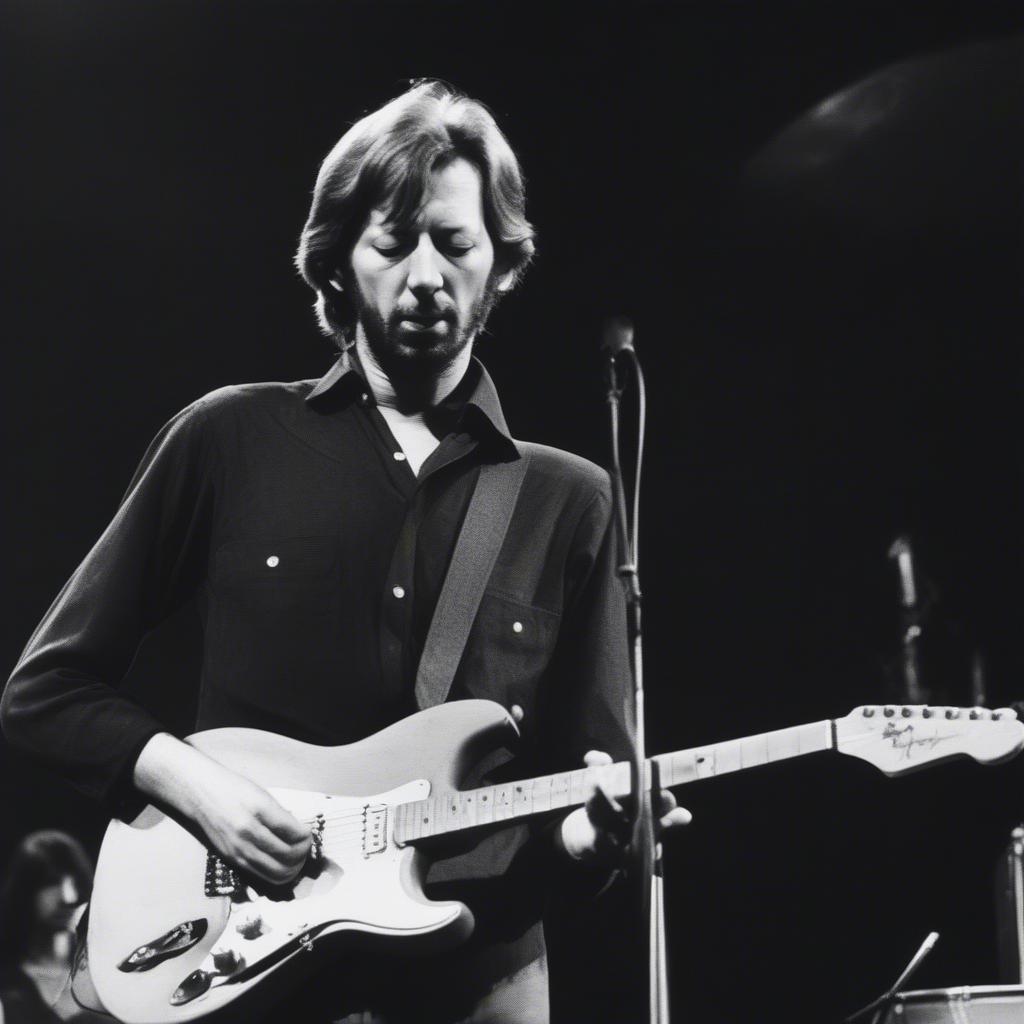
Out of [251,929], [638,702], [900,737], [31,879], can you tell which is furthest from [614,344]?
[31,879]

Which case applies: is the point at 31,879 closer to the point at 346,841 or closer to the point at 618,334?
the point at 346,841

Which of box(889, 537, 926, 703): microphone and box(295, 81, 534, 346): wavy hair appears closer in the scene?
box(295, 81, 534, 346): wavy hair

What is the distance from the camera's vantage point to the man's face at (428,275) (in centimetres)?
248

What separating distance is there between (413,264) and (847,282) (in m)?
1.17

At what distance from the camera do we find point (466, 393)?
2580 millimetres

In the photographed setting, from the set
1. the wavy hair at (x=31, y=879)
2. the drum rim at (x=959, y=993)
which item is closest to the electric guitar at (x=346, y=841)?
the drum rim at (x=959, y=993)

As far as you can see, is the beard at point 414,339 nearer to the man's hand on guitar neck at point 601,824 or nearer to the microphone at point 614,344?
the microphone at point 614,344

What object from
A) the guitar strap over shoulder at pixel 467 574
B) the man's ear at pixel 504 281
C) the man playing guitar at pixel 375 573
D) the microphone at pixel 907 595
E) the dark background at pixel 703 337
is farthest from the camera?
the microphone at pixel 907 595

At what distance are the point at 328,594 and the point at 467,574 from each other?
261mm

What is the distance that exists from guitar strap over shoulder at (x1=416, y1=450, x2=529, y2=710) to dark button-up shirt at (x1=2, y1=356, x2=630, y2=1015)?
0.02m

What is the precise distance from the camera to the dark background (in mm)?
2883

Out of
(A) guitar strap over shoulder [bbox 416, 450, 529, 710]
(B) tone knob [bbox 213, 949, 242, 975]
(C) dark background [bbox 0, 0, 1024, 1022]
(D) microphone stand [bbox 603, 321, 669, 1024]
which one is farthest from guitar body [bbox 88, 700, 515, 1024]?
(C) dark background [bbox 0, 0, 1024, 1022]

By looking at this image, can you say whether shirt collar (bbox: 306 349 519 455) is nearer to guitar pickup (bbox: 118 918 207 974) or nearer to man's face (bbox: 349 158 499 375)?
man's face (bbox: 349 158 499 375)

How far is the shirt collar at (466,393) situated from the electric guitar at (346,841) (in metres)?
0.63
